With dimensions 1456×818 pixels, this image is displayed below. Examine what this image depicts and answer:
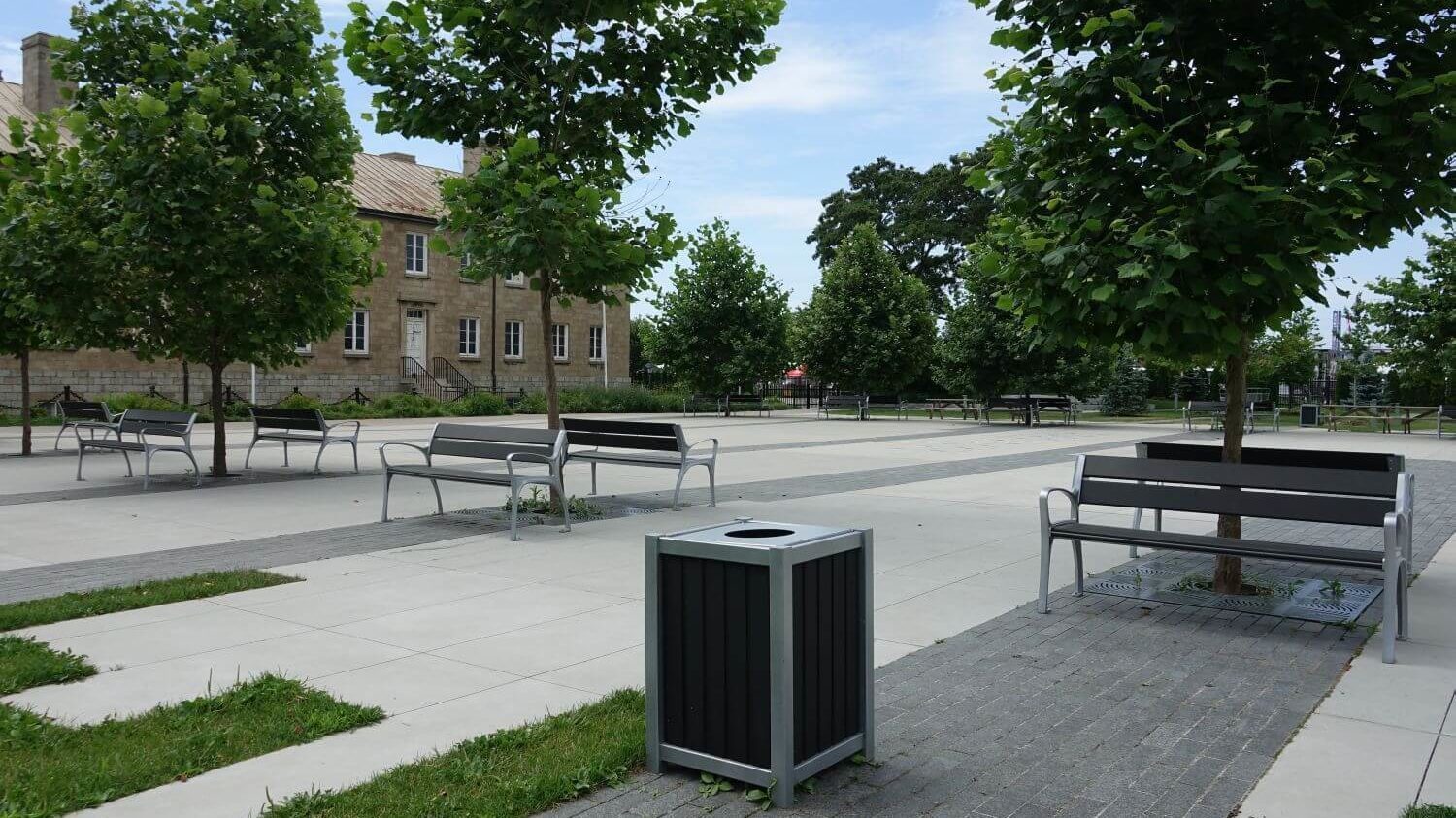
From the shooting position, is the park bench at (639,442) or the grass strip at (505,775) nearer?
the grass strip at (505,775)

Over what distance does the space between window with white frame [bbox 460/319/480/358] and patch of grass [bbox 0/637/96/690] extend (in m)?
39.5

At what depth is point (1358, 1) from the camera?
19.6ft

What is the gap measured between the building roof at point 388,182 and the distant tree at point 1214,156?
1339 inches

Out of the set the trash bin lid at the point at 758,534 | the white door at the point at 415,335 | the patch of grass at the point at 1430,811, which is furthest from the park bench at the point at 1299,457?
the white door at the point at 415,335

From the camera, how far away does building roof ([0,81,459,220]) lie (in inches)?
1453

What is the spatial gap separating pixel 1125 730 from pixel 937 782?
3.29 feet

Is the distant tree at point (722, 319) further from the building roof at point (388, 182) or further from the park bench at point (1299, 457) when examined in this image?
the park bench at point (1299, 457)

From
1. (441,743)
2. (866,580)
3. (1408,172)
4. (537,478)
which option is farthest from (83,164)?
(1408,172)

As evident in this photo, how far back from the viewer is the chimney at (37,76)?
113ft

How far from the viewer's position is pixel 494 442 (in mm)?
10352

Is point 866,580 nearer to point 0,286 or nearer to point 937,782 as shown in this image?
point 937,782

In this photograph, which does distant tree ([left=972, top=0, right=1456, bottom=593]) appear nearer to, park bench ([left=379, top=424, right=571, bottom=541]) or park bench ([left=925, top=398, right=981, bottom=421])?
park bench ([left=379, top=424, right=571, bottom=541])

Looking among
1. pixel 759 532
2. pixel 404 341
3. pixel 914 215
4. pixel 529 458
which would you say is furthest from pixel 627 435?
pixel 914 215

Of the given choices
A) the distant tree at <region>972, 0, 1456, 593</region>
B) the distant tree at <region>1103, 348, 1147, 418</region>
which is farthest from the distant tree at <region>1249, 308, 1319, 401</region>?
the distant tree at <region>972, 0, 1456, 593</region>
